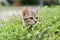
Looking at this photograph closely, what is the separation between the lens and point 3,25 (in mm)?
5133

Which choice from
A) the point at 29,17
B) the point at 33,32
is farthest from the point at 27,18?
the point at 33,32

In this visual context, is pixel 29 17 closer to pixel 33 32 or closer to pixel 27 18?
pixel 27 18

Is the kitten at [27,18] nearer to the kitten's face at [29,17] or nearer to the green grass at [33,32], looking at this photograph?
the kitten's face at [29,17]

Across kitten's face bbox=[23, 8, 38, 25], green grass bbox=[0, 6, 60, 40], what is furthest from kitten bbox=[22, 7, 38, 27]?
green grass bbox=[0, 6, 60, 40]

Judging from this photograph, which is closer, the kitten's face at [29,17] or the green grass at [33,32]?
the green grass at [33,32]

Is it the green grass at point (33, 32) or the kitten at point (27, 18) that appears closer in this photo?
the green grass at point (33, 32)

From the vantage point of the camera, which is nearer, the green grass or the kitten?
the green grass

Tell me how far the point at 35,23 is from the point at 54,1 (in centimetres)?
1433

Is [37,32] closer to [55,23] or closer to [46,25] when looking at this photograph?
Answer: [46,25]

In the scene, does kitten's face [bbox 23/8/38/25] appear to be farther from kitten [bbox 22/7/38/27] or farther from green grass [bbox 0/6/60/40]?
green grass [bbox 0/6/60/40]

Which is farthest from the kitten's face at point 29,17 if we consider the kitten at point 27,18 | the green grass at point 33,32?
the green grass at point 33,32

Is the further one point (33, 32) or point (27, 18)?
point (27, 18)

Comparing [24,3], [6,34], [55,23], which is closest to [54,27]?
[55,23]

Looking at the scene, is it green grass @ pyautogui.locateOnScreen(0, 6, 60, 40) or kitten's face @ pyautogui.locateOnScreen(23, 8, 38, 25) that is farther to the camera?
kitten's face @ pyautogui.locateOnScreen(23, 8, 38, 25)
